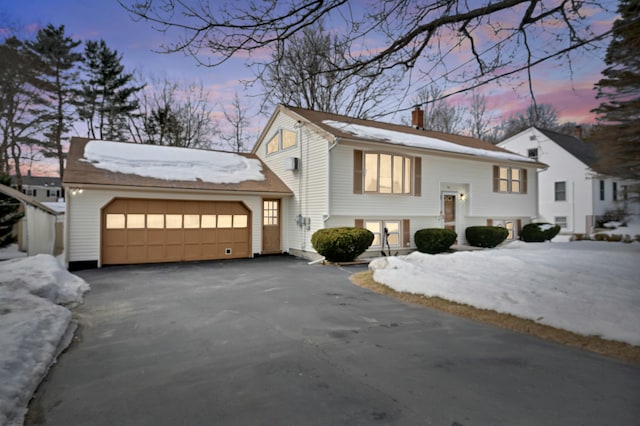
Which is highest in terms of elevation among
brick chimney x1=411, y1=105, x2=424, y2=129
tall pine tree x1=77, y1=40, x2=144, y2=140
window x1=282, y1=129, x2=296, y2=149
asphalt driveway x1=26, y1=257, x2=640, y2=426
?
tall pine tree x1=77, y1=40, x2=144, y2=140

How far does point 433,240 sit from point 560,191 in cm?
1475

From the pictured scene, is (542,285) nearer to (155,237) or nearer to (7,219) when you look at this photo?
(155,237)

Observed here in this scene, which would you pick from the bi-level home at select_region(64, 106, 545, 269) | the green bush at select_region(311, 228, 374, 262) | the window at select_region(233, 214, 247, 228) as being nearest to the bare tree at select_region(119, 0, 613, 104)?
the bi-level home at select_region(64, 106, 545, 269)

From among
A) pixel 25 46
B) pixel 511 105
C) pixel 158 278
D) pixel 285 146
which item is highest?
pixel 25 46

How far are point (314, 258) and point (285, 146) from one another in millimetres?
5278

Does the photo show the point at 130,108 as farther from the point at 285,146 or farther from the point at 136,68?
the point at 285,146

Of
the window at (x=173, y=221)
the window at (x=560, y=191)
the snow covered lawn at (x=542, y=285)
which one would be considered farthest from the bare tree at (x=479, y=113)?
the window at (x=173, y=221)

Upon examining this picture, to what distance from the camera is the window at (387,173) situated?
13031 millimetres

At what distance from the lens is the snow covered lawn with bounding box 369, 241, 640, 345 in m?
5.05

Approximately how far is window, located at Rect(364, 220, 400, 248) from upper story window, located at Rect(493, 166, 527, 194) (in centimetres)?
607

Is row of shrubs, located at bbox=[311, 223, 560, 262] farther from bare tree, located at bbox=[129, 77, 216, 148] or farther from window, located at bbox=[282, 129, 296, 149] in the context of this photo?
bare tree, located at bbox=[129, 77, 216, 148]

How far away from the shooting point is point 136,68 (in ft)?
84.4

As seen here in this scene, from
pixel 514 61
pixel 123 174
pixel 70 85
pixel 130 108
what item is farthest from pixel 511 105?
pixel 70 85

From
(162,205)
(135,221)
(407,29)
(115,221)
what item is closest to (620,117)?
(407,29)
